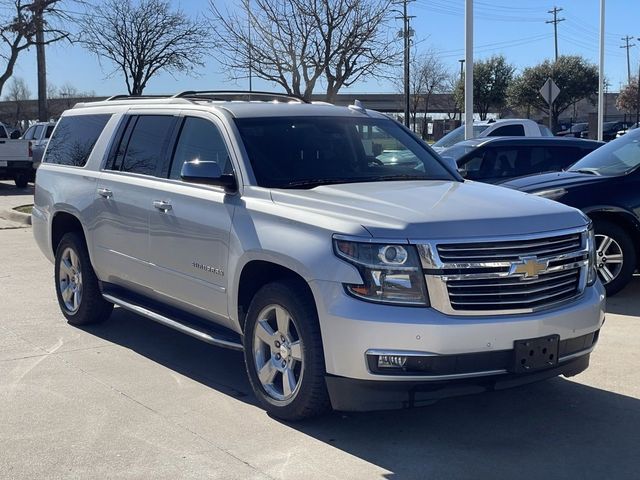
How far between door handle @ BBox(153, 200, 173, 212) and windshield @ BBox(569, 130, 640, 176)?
4856 mm

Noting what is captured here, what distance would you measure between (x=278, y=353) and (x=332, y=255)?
2.75 ft

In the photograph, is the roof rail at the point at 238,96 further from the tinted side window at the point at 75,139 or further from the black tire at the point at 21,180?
the black tire at the point at 21,180

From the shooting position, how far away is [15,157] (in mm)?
23188

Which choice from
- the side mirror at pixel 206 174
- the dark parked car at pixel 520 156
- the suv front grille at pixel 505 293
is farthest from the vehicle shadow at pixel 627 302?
the side mirror at pixel 206 174

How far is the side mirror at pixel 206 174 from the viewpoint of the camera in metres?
5.04

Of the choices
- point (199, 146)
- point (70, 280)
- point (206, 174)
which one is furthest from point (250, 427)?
point (70, 280)

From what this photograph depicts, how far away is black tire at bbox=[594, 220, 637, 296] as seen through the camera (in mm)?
7848

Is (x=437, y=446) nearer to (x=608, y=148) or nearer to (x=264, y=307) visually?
(x=264, y=307)

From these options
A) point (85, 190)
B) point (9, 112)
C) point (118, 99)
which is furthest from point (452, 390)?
point (9, 112)

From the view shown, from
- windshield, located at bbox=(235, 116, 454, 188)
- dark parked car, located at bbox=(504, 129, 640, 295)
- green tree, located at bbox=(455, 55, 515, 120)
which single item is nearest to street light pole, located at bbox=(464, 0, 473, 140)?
dark parked car, located at bbox=(504, 129, 640, 295)

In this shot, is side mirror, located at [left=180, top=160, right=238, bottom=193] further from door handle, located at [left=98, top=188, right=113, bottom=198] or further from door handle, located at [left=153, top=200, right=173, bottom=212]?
door handle, located at [left=98, top=188, right=113, bottom=198]

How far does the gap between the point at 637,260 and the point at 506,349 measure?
437cm

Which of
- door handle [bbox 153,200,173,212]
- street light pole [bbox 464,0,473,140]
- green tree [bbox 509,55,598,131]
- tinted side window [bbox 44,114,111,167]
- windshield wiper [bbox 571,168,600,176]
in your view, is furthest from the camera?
green tree [bbox 509,55,598,131]

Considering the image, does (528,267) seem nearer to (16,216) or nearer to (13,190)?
(16,216)
